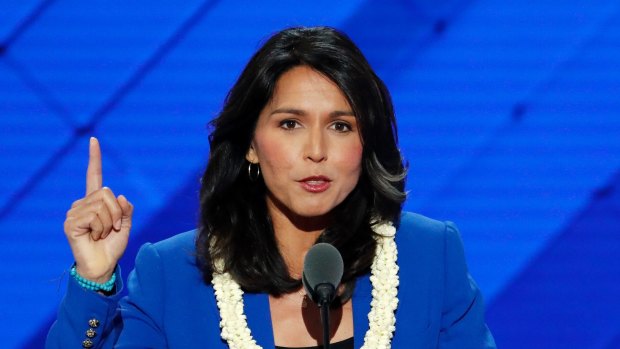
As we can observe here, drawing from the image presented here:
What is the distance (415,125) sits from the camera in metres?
3.26

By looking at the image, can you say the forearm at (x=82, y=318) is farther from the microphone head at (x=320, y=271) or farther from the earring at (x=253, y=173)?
the microphone head at (x=320, y=271)

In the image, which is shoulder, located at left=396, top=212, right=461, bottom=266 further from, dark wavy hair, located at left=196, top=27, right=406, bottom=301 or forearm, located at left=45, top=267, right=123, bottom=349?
forearm, located at left=45, top=267, right=123, bottom=349

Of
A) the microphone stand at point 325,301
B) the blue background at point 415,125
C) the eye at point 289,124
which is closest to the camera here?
the microphone stand at point 325,301

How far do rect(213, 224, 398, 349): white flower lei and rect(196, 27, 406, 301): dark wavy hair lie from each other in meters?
0.02

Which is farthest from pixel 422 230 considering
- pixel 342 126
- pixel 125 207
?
pixel 125 207

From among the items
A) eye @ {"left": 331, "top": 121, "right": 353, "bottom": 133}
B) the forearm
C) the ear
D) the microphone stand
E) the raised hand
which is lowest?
the microphone stand

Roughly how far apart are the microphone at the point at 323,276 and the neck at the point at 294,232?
2.18ft

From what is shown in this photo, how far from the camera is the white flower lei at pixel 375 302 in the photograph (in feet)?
7.48

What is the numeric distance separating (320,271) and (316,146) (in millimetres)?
501

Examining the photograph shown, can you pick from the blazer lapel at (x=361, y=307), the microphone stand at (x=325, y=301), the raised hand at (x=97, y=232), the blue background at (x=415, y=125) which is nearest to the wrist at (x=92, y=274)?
the raised hand at (x=97, y=232)

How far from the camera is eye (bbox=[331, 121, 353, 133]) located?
2.27 metres

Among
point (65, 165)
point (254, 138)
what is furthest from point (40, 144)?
point (254, 138)

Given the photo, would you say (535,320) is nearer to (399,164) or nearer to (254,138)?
(399,164)

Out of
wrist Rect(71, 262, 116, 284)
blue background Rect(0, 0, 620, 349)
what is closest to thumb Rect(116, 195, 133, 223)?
wrist Rect(71, 262, 116, 284)
